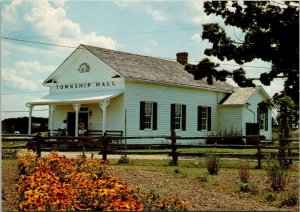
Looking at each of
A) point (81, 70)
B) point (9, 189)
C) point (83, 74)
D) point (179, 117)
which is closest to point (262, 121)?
point (179, 117)

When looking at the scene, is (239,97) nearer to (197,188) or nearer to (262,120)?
(262,120)

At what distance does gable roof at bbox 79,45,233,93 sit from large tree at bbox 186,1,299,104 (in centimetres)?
977

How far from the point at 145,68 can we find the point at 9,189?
63.6 feet

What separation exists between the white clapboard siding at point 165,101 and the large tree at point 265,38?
975 centimetres

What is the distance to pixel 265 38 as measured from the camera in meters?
15.1

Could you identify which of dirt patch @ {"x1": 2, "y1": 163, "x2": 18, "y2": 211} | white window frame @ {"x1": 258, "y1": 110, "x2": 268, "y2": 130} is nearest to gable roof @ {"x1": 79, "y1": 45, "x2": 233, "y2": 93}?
white window frame @ {"x1": 258, "y1": 110, "x2": 268, "y2": 130}

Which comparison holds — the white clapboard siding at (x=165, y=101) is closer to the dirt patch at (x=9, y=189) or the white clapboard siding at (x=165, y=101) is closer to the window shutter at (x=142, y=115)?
the window shutter at (x=142, y=115)

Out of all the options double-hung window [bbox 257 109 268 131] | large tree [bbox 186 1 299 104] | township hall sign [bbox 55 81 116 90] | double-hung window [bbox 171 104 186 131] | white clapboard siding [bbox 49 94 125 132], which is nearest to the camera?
large tree [bbox 186 1 299 104]

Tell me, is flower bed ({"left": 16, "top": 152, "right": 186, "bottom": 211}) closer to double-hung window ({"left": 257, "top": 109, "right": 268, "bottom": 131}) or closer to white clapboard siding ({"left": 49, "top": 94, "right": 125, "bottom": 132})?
white clapboard siding ({"left": 49, "top": 94, "right": 125, "bottom": 132})

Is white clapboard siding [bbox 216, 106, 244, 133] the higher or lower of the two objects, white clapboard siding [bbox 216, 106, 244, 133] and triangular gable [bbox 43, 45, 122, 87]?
the lower

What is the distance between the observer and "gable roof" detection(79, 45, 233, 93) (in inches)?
1072

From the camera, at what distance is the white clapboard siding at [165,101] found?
26.9m

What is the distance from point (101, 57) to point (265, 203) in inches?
758

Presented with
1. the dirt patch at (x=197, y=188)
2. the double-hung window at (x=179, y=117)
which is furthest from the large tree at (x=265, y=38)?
the double-hung window at (x=179, y=117)
